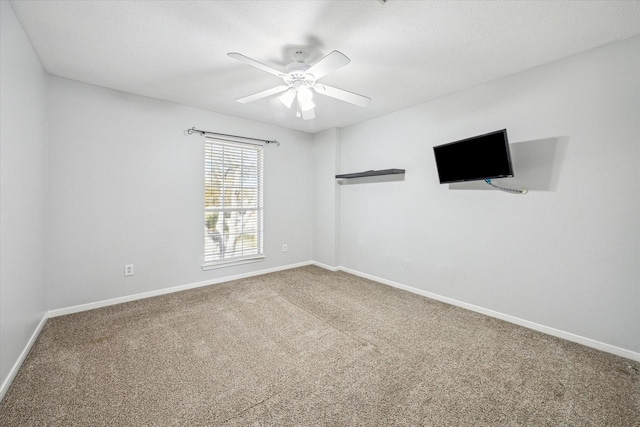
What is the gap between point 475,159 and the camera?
2.62m

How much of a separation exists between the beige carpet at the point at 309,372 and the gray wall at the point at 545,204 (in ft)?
1.18

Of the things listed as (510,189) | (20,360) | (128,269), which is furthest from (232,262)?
(510,189)

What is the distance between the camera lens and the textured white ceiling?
5.75ft

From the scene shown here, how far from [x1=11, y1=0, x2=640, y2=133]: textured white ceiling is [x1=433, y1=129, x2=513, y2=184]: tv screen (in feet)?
2.26

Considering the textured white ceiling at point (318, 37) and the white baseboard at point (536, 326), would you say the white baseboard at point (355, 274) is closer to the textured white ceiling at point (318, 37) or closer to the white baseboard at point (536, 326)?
the white baseboard at point (536, 326)

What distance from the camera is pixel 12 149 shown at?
1830 millimetres

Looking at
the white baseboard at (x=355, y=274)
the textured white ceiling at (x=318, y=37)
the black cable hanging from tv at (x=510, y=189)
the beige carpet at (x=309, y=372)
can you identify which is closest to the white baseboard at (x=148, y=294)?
the white baseboard at (x=355, y=274)

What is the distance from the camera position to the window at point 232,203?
151 inches

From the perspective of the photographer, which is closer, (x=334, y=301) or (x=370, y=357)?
(x=370, y=357)

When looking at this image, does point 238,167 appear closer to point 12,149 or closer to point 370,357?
point 12,149

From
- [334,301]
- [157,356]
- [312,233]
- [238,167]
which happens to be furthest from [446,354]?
[238,167]

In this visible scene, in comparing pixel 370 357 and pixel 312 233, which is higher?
pixel 312 233

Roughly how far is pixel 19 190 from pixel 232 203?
226cm

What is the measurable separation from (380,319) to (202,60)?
3035 mm
